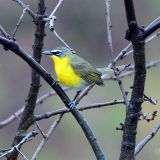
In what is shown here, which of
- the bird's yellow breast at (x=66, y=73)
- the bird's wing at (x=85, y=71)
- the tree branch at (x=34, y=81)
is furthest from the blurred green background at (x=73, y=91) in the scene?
the tree branch at (x=34, y=81)

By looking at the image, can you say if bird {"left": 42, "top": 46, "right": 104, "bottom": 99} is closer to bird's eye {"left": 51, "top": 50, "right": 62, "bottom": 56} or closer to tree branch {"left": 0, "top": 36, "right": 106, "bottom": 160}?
bird's eye {"left": 51, "top": 50, "right": 62, "bottom": 56}

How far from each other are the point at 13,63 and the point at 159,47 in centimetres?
274

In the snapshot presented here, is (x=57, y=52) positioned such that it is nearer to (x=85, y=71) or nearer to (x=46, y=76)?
(x=85, y=71)

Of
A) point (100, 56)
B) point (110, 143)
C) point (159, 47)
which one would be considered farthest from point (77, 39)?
A: point (110, 143)

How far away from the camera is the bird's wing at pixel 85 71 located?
3882mm

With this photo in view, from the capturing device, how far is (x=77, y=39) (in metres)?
12.4

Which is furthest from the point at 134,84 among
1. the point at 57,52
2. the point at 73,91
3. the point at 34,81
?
the point at 73,91

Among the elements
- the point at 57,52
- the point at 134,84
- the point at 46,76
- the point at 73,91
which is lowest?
the point at 134,84

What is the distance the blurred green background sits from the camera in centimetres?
967

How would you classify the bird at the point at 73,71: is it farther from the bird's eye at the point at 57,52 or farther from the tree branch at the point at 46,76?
the tree branch at the point at 46,76

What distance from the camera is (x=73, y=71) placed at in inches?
162

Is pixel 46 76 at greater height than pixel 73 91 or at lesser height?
lesser

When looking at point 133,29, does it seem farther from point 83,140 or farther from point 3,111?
point 3,111

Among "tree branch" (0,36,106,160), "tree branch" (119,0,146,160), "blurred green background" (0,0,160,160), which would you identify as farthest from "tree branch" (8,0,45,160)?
"blurred green background" (0,0,160,160)
